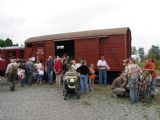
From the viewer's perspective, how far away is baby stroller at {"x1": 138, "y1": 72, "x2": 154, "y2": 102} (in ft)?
44.3

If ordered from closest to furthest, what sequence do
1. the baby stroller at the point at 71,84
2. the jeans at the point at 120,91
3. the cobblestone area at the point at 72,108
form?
the cobblestone area at the point at 72,108, the jeans at the point at 120,91, the baby stroller at the point at 71,84

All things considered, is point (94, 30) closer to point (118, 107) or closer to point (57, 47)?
point (57, 47)

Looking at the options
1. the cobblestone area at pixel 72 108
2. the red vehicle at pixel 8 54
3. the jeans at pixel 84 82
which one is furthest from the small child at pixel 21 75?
the red vehicle at pixel 8 54

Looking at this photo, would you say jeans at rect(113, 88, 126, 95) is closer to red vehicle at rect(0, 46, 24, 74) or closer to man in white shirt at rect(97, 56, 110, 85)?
man in white shirt at rect(97, 56, 110, 85)

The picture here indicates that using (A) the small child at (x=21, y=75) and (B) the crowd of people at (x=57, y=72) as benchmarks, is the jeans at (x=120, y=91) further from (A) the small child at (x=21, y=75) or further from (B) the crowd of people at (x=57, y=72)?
(A) the small child at (x=21, y=75)

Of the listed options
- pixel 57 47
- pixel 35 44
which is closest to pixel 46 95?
pixel 57 47

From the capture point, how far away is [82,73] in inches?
630

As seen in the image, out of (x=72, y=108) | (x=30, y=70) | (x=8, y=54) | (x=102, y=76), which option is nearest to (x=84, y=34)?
(x=102, y=76)

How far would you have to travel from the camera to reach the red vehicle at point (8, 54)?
26.5 meters

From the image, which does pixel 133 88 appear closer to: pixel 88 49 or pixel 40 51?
pixel 88 49

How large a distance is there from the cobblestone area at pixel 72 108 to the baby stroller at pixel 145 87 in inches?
25.8

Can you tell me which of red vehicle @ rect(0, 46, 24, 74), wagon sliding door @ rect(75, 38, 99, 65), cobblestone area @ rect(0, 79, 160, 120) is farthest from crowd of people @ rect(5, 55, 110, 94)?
red vehicle @ rect(0, 46, 24, 74)

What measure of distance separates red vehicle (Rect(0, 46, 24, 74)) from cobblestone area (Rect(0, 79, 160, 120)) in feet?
35.9

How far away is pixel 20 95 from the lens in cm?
1602
